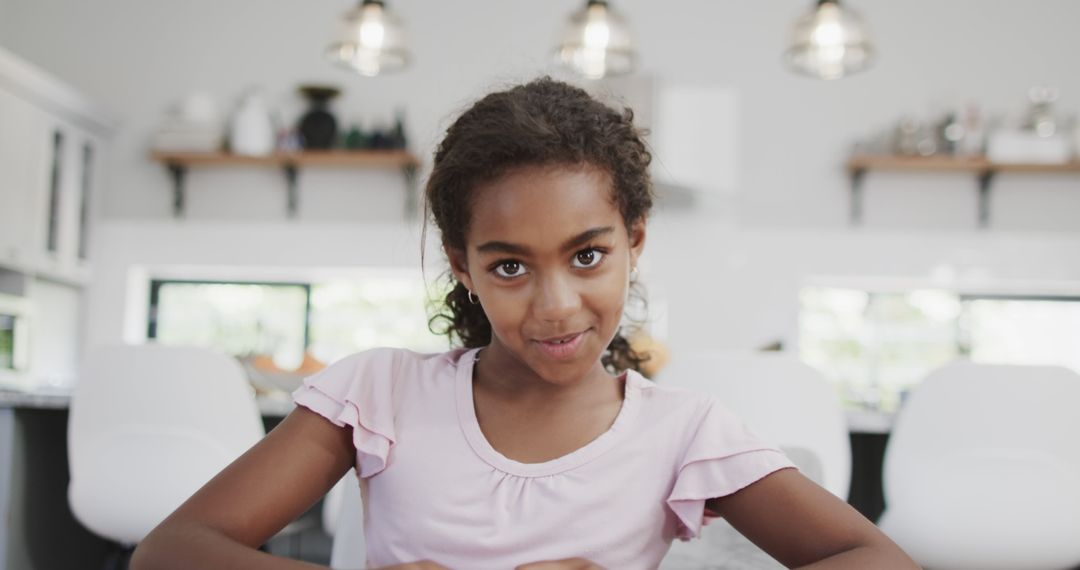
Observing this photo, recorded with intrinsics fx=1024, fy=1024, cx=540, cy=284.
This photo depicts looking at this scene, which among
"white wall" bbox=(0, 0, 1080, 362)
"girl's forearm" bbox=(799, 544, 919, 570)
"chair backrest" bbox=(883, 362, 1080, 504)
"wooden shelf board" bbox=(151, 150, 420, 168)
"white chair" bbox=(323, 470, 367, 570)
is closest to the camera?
"girl's forearm" bbox=(799, 544, 919, 570)

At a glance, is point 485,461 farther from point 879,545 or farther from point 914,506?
point 914,506

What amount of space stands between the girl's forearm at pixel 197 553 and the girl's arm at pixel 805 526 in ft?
1.08

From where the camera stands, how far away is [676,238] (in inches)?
163

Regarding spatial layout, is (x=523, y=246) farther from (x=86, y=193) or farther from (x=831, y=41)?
(x=86, y=193)

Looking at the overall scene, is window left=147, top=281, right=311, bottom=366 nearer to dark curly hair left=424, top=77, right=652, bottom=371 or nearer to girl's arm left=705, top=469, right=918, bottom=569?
dark curly hair left=424, top=77, right=652, bottom=371

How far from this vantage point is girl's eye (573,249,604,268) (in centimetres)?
80

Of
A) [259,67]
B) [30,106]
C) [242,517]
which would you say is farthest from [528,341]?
[259,67]

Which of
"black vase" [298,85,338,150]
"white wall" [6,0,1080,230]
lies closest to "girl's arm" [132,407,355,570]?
"white wall" [6,0,1080,230]

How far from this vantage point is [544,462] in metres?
0.84

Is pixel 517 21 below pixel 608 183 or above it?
above

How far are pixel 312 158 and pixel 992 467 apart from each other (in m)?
3.17

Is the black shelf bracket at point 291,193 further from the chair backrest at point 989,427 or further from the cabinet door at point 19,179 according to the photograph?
the chair backrest at point 989,427

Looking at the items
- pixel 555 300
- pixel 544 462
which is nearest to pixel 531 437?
pixel 544 462

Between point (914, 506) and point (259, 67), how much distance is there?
359 centimetres
